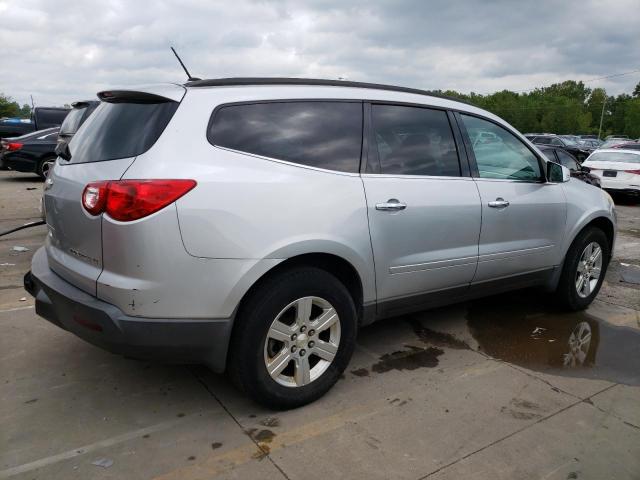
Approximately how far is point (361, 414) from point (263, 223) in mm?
1237

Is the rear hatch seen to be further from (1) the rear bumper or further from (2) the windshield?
(2) the windshield

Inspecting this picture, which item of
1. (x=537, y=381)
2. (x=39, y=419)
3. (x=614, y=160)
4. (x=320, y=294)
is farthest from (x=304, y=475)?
(x=614, y=160)

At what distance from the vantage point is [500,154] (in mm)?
4180

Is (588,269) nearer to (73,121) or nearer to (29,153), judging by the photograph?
(73,121)

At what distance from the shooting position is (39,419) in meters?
2.88

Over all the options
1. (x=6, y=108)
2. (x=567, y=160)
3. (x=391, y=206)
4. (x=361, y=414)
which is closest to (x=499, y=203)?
(x=391, y=206)

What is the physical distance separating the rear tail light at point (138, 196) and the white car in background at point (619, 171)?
44.3 ft

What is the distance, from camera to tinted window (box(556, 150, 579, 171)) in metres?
10.3

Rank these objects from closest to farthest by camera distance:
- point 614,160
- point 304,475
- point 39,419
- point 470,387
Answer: point 304,475 → point 39,419 → point 470,387 → point 614,160

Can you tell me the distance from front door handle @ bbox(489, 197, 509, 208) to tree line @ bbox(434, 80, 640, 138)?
84560 millimetres

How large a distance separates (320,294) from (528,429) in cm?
136

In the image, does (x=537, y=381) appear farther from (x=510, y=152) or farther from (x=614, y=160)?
(x=614, y=160)

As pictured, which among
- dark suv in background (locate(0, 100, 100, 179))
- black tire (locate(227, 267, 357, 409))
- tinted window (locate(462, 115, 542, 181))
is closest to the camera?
black tire (locate(227, 267, 357, 409))

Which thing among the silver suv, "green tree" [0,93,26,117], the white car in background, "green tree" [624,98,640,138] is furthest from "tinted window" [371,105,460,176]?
"green tree" [624,98,640,138]
